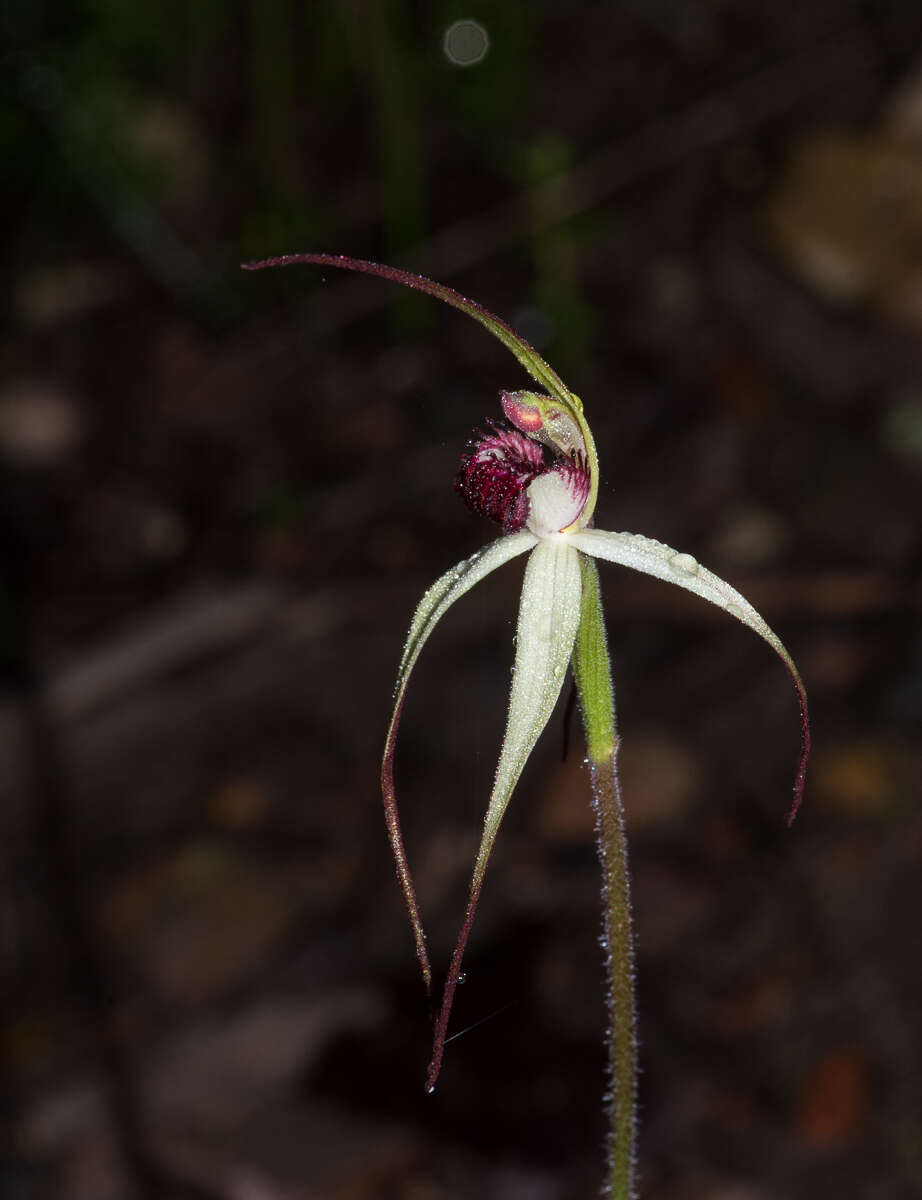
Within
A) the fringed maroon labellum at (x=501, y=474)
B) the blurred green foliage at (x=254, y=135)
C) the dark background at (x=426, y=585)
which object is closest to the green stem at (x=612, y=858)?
the fringed maroon labellum at (x=501, y=474)

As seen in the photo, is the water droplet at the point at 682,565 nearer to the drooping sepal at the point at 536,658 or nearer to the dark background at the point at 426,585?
the drooping sepal at the point at 536,658

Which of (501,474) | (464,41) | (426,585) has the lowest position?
(501,474)

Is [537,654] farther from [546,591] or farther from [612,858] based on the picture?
[612,858]

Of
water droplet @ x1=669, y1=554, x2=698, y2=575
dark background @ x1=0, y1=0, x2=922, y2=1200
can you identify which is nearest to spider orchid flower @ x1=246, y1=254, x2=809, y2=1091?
water droplet @ x1=669, y1=554, x2=698, y2=575

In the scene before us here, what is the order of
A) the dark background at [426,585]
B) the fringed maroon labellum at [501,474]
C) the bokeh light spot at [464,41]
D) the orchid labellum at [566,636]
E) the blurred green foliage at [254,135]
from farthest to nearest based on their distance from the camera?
1. the bokeh light spot at [464,41]
2. the blurred green foliage at [254,135]
3. the dark background at [426,585]
4. the fringed maroon labellum at [501,474]
5. the orchid labellum at [566,636]

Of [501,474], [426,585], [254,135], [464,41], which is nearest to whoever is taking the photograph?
[501,474]

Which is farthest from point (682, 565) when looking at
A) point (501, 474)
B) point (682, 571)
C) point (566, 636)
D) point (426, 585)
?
point (426, 585)

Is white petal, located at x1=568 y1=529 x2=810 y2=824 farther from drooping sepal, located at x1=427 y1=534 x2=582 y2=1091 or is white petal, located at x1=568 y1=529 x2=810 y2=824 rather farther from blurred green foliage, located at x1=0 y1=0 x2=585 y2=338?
blurred green foliage, located at x1=0 y1=0 x2=585 y2=338
